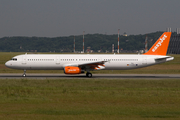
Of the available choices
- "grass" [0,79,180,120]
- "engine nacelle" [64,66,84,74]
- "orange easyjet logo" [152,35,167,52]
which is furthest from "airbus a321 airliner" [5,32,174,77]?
"grass" [0,79,180,120]

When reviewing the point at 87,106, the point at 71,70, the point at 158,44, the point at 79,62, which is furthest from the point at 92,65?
the point at 87,106

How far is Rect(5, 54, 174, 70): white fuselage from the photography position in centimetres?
4031

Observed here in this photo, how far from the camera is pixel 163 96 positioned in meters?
21.9

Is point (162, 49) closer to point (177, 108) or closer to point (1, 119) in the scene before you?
point (177, 108)

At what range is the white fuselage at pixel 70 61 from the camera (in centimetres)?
4031

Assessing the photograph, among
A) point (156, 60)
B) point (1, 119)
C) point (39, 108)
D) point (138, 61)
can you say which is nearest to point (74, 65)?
point (138, 61)

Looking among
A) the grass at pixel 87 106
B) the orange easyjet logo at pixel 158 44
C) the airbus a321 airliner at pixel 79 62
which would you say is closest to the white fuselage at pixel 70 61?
the airbus a321 airliner at pixel 79 62

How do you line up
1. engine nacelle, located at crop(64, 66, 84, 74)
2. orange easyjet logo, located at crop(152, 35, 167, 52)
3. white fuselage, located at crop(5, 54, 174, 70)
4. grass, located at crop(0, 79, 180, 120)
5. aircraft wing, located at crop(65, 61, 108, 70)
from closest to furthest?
grass, located at crop(0, 79, 180, 120), engine nacelle, located at crop(64, 66, 84, 74), aircraft wing, located at crop(65, 61, 108, 70), white fuselage, located at crop(5, 54, 174, 70), orange easyjet logo, located at crop(152, 35, 167, 52)

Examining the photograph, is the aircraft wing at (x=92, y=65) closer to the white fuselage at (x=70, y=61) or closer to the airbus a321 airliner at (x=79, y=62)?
the airbus a321 airliner at (x=79, y=62)

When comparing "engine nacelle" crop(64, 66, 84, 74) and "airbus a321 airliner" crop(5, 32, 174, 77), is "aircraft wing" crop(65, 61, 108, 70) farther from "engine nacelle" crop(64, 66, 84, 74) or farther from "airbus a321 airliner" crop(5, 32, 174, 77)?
"engine nacelle" crop(64, 66, 84, 74)

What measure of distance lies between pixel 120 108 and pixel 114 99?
355 cm

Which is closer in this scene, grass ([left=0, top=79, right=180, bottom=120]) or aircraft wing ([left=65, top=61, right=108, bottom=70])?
grass ([left=0, top=79, right=180, bottom=120])

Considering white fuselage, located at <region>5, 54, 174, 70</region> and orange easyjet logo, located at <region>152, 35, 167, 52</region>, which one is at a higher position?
orange easyjet logo, located at <region>152, 35, 167, 52</region>

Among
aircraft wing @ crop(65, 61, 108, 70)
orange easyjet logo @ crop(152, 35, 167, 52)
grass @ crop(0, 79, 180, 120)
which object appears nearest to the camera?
grass @ crop(0, 79, 180, 120)
